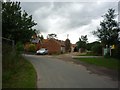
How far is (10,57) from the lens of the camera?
1585 cm

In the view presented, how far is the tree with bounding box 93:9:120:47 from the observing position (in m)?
48.6

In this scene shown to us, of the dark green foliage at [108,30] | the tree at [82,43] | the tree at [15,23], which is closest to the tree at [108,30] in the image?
the dark green foliage at [108,30]

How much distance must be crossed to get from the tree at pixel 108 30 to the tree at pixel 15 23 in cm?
1740

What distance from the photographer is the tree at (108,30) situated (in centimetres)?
4864

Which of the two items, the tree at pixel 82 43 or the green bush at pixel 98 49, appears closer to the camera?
the green bush at pixel 98 49

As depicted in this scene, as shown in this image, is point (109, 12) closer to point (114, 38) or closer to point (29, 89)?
point (114, 38)

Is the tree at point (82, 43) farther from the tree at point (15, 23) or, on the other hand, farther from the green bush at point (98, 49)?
the tree at point (15, 23)

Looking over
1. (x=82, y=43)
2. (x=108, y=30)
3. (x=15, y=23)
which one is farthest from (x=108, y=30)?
(x=82, y=43)

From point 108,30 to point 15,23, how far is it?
2229 centimetres

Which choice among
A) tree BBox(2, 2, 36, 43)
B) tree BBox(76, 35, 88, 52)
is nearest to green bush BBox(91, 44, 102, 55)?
tree BBox(2, 2, 36, 43)

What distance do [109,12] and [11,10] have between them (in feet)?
76.9

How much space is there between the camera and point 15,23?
105ft

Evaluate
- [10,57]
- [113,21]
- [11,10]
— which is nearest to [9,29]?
[11,10]

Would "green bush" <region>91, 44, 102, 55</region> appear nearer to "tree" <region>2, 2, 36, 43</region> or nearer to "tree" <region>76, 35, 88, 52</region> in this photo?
"tree" <region>2, 2, 36, 43</region>
